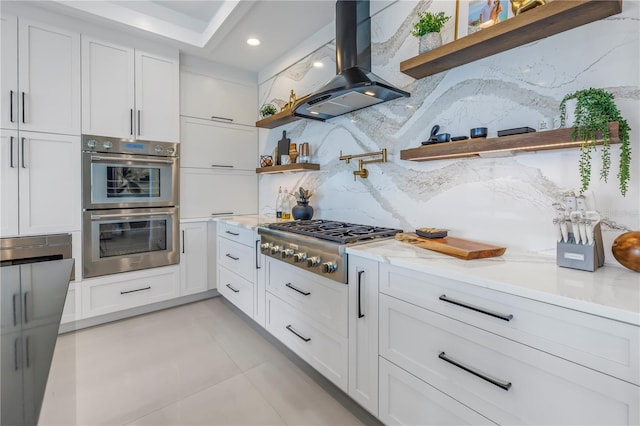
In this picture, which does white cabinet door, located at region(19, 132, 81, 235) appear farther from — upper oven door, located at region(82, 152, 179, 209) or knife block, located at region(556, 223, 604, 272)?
knife block, located at region(556, 223, 604, 272)

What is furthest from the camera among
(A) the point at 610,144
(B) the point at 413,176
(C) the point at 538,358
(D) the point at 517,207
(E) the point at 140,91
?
(E) the point at 140,91

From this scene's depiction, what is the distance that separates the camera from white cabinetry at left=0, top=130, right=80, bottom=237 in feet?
7.38

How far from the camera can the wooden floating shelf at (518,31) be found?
116 cm

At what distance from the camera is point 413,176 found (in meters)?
1.98

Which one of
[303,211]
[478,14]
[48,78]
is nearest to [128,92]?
[48,78]

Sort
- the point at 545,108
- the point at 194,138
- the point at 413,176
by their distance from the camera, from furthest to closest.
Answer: the point at 194,138
the point at 413,176
the point at 545,108

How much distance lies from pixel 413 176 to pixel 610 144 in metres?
0.95

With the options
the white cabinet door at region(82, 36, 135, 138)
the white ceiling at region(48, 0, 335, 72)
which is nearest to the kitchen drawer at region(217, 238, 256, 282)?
the white cabinet door at region(82, 36, 135, 138)

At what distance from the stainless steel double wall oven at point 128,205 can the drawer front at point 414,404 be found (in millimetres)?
2416

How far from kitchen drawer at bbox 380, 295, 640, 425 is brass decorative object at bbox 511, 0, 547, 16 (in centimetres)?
133

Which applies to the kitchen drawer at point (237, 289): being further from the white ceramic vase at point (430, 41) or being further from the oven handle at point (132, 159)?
the white ceramic vase at point (430, 41)

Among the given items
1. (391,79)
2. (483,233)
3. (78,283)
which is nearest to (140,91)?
(78,283)

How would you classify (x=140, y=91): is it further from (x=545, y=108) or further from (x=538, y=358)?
(x=538, y=358)

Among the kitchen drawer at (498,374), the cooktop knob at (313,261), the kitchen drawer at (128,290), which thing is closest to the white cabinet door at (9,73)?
the kitchen drawer at (128,290)
